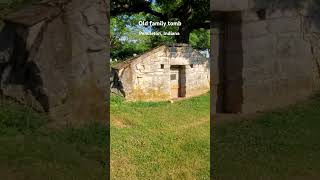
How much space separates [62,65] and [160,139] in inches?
54.9

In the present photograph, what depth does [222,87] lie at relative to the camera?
18.7ft

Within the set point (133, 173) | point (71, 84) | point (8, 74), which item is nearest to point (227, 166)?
point (133, 173)

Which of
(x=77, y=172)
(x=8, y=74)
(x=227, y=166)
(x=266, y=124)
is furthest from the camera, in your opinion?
(x=266, y=124)

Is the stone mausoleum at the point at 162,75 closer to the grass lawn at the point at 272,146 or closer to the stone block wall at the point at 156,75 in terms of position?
the stone block wall at the point at 156,75

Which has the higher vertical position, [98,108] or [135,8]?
[135,8]

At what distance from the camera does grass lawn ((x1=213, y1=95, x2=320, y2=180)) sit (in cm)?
469

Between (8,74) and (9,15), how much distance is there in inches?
28.5

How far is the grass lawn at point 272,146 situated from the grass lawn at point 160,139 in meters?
0.31

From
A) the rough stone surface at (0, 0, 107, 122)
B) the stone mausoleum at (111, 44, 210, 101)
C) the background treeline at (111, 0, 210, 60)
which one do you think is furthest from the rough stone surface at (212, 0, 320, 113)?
the rough stone surface at (0, 0, 107, 122)

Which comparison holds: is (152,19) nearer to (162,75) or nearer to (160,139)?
(162,75)

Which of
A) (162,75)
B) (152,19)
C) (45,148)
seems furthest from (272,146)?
(45,148)

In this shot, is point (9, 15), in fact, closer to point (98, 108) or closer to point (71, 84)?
point (71, 84)

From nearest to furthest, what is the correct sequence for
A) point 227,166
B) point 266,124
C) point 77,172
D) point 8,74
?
point 77,172 → point 227,166 → point 8,74 → point 266,124

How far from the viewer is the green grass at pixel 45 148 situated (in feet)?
14.8
